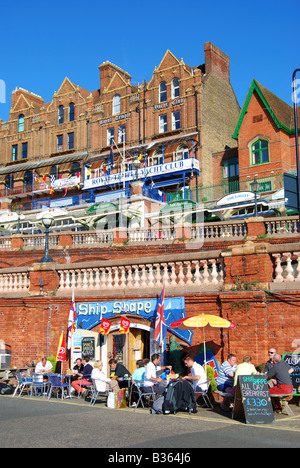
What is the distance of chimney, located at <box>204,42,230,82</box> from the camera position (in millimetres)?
49031

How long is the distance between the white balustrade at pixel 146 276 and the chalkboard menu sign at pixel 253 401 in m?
3.88

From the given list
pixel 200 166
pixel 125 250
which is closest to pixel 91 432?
pixel 125 250

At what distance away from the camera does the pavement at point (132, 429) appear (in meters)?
8.12

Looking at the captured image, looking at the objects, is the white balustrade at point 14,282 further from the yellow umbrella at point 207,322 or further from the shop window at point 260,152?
the shop window at point 260,152

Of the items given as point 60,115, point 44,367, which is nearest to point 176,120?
point 60,115

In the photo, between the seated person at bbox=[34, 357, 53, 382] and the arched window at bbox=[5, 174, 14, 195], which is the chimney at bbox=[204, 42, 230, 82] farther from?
the seated person at bbox=[34, 357, 53, 382]

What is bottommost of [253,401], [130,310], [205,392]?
[205,392]

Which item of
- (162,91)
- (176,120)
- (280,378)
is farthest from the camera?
(162,91)

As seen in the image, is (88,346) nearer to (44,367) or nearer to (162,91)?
(44,367)

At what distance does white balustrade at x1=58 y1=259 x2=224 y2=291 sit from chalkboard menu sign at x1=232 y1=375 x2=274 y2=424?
388cm

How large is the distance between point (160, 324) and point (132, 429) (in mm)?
5143

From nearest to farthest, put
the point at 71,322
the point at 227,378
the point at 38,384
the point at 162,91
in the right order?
the point at 227,378
the point at 38,384
the point at 71,322
the point at 162,91

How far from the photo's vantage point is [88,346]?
1612 cm

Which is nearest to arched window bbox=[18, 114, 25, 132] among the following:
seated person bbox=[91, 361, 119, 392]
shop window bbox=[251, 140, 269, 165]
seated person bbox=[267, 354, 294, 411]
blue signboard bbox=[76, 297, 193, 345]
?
shop window bbox=[251, 140, 269, 165]
